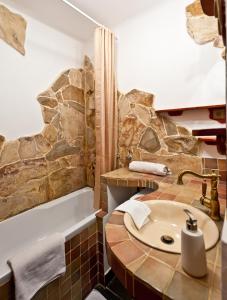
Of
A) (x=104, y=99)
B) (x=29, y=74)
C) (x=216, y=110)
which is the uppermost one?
(x=29, y=74)

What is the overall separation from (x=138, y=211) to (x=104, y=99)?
48.8 inches

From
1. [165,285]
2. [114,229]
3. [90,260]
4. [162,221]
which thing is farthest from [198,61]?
[90,260]

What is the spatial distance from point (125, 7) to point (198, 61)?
33.9 inches

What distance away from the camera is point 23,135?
173cm

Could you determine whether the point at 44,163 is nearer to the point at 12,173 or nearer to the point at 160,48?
the point at 12,173

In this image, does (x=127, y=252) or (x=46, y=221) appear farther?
(x=46, y=221)

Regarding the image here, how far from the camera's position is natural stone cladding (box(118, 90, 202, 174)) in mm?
1581

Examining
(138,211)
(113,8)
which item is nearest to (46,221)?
(138,211)

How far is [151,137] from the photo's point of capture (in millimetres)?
1762

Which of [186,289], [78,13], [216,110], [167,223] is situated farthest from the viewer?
[78,13]

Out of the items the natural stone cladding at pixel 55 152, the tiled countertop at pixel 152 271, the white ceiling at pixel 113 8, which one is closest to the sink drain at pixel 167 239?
the tiled countertop at pixel 152 271

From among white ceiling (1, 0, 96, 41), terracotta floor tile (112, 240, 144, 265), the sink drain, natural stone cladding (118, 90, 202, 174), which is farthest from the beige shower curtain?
terracotta floor tile (112, 240, 144, 265)

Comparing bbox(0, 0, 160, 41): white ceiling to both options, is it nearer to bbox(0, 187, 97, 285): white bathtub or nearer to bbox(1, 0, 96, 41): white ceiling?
bbox(1, 0, 96, 41): white ceiling

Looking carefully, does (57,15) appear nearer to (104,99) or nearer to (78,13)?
(78,13)
